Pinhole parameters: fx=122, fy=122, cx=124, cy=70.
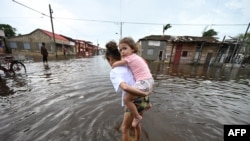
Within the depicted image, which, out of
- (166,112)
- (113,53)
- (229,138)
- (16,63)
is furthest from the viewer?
(16,63)

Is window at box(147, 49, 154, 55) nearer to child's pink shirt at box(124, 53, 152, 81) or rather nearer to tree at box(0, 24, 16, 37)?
child's pink shirt at box(124, 53, 152, 81)

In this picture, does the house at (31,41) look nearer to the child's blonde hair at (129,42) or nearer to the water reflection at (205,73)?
the water reflection at (205,73)

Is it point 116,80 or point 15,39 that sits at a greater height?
point 15,39

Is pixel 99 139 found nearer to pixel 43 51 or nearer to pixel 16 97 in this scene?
pixel 16 97

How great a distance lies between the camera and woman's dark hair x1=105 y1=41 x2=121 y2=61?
5.32 feet

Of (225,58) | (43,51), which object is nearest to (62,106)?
(43,51)

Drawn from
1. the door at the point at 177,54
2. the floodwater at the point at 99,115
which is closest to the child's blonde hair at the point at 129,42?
the floodwater at the point at 99,115

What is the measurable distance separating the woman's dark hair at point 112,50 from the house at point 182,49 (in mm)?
22665

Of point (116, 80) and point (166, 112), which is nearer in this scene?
point (116, 80)

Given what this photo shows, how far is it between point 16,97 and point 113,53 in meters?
4.40

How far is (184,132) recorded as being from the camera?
275cm

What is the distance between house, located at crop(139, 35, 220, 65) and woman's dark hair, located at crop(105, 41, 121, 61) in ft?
74.4

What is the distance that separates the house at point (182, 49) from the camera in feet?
72.0

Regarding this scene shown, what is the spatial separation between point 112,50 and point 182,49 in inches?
944
